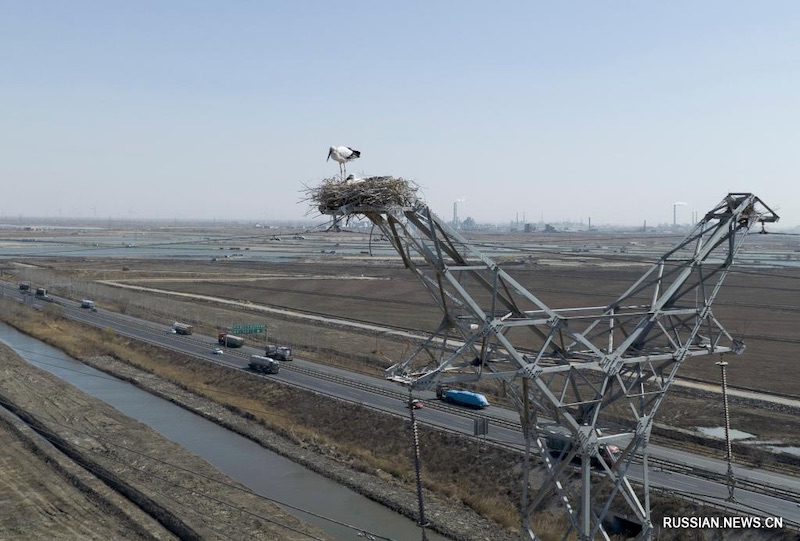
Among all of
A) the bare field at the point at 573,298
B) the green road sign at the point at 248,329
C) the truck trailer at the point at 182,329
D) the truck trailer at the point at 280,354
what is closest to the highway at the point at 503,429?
the truck trailer at the point at 280,354

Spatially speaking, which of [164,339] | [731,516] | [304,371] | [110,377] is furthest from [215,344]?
[731,516]

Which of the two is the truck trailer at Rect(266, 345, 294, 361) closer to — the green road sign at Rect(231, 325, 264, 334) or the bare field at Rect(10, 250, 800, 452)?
the bare field at Rect(10, 250, 800, 452)

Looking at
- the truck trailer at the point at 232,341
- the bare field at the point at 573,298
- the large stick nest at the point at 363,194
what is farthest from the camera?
the truck trailer at the point at 232,341

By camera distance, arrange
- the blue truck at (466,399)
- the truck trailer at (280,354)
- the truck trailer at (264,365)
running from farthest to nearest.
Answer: the truck trailer at (280,354)
the truck trailer at (264,365)
the blue truck at (466,399)

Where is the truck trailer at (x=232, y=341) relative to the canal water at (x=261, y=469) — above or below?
above

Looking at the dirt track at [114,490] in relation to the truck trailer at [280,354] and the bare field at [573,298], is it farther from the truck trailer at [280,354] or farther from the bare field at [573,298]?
the bare field at [573,298]

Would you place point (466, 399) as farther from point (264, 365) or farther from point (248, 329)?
point (248, 329)

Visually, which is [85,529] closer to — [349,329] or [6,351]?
[6,351]

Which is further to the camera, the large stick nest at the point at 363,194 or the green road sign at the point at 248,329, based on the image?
the green road sign at the point at 248,329
